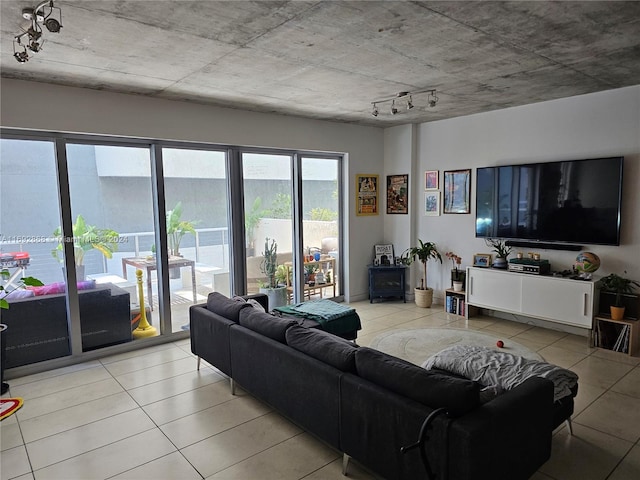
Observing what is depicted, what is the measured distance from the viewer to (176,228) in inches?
193

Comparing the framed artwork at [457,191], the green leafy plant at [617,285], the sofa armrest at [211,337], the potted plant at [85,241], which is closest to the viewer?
the sofa armrest at [211,337]

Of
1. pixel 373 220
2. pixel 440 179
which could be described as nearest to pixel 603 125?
pixel 440 179

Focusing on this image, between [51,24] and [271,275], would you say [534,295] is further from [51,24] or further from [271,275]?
[51,24]

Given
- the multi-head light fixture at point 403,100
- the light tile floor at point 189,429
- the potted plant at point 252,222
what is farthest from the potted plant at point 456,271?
the potted plant at point 252,222

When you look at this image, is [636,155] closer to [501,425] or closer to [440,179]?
[440,179]

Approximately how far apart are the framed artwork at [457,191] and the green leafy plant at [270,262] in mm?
2535

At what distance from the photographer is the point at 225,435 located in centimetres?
291

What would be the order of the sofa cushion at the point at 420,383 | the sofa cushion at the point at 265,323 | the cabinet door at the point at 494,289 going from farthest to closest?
the cabinet door at the point at 494,289 → the sofa cushion at the point at 265,323 → the sofa cushion at the point at 420,383

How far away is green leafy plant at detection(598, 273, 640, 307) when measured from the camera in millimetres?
4281

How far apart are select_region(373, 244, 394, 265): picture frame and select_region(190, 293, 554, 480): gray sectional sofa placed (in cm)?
386

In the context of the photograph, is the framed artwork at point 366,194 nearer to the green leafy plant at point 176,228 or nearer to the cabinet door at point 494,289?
the cabinet door at point 494,289

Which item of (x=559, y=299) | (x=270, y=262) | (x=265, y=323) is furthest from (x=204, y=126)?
(x=559, y=299)

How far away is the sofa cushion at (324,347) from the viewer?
2.44 meters

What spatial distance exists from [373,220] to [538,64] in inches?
140
